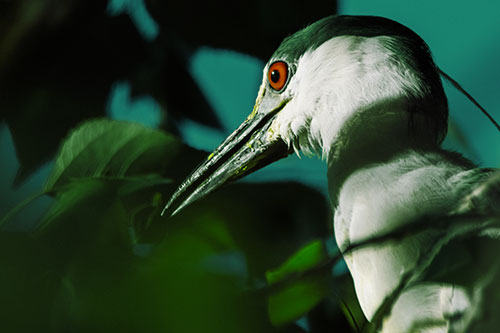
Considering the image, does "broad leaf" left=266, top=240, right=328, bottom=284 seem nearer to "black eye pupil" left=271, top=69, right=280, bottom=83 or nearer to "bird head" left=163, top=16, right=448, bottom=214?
"bird head" left=163, top=16, right=448, bottom=214

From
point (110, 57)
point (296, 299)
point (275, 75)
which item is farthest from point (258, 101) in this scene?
point (296, 299)

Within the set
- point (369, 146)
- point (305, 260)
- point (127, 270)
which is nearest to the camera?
point (127, 270)

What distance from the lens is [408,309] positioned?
1.51 ft

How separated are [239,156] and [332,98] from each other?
168mm

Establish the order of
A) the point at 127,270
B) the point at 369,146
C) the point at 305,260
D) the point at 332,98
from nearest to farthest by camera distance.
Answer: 1. the point at 127,270
2. the point at 305,260
3. the point at 369,146
4. the point at 332,98

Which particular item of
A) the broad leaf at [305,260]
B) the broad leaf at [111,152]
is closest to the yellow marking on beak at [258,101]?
the broad leaf at [111,152]

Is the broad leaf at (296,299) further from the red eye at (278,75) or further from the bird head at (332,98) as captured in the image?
the red eye at (278,75)

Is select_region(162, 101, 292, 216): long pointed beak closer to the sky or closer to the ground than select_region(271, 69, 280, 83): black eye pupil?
closer to the ground

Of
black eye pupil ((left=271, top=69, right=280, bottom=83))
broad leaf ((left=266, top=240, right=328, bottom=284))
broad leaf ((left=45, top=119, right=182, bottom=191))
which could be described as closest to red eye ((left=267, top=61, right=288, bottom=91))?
black eye pupil ((left=271, top=69, right=280, bottom=83))

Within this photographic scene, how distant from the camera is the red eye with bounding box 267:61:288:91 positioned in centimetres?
77

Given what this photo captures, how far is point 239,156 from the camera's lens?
2.50 ft

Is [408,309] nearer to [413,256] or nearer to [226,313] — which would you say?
[413,256]

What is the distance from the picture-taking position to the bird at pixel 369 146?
1.55 ft

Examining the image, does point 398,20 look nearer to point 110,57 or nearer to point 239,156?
point 239,156
